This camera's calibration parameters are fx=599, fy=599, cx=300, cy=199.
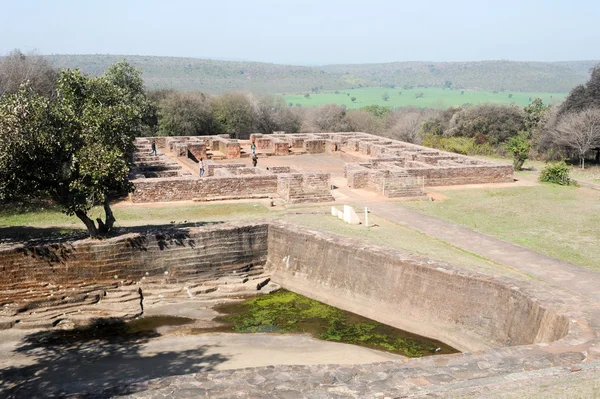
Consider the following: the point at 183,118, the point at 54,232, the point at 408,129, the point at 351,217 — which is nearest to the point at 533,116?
the point at 408,129

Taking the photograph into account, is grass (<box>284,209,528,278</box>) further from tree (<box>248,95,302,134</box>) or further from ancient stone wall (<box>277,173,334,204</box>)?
tree (<box>248,95,302,134</box>)

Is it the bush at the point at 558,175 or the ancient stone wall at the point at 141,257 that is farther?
the bush at the point at 558,175

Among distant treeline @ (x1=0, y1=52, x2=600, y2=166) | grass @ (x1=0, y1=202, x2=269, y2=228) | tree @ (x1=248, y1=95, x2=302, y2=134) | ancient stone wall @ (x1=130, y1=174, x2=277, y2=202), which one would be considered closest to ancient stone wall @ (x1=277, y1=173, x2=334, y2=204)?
ancient stone wall @ (x1=130, y1=174, x2=277, y2=202)

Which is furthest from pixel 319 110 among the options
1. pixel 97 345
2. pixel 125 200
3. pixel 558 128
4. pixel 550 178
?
pixel 97 345

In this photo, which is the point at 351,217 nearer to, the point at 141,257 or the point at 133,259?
the point at 141,257

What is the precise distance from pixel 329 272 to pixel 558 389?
6902 mm

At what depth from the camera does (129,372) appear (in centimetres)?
920

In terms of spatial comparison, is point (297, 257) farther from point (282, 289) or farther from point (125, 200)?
point (125, 200)

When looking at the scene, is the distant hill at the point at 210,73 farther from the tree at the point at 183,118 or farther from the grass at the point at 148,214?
the grass at the point at 148,214

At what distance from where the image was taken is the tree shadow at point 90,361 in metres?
8.56

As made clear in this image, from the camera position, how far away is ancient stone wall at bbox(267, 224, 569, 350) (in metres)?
9.81

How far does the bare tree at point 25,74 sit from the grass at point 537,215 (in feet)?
58.5

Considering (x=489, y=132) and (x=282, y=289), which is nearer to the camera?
(x=282, y=289)

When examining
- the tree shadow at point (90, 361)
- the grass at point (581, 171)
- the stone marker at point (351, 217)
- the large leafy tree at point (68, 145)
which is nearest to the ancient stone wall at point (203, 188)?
the stone marker at point (351, 217)
